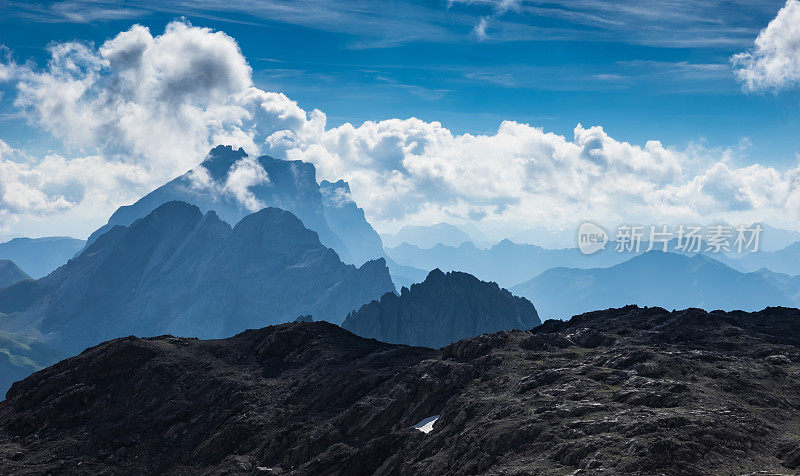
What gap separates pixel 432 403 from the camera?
337 ft

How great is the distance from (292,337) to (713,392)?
94989mm

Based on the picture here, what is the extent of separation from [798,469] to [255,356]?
111 m

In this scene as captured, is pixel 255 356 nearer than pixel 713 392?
No

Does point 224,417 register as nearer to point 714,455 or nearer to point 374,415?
point 374,415

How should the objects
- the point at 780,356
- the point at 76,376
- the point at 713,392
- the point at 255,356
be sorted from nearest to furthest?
the point at 713,392, the point at 780,356, the point at 76,376, the point at 255,356

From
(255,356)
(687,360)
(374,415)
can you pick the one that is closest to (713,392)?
(687,360)

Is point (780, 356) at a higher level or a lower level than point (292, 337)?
lower

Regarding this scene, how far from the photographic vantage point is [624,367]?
319ft

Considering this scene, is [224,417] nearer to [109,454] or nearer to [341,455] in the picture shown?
[109,454]

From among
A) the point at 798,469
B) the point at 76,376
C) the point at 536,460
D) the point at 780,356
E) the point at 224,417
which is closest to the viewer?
the point at 798,469

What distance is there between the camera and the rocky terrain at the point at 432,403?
2768 inches

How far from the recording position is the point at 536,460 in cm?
7025

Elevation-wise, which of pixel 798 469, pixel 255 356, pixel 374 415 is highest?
pixel 255 356

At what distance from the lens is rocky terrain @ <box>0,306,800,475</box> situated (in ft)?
231
